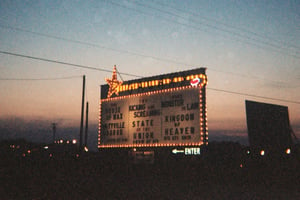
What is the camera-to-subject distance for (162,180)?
66.3 ft

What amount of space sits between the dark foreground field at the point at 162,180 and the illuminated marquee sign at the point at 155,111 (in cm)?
176

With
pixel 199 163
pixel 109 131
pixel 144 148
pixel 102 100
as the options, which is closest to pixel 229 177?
pixel 199 163

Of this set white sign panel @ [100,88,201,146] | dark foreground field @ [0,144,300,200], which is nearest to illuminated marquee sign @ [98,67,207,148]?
white sign panel @ [100,88,201,146]

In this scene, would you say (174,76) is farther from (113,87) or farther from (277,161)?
(277,161)

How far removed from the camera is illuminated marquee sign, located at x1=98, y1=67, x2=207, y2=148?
2291 centimetres

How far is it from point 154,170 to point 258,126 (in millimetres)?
11453

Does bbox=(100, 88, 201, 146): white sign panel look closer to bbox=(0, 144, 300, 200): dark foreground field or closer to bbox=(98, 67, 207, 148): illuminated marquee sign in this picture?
bbox=(98, 67, 207, 148): illuminated marquee sign

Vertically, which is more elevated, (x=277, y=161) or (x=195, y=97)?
(x=195, y=97)

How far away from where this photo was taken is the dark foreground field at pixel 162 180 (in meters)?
13.8

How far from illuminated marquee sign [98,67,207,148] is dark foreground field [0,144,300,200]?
1.76 meters

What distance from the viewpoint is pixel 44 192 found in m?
13.9

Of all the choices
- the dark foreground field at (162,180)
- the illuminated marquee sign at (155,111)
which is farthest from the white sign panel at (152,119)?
the dark foreground field at (162,180)

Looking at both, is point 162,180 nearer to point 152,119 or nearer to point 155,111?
point 152,119

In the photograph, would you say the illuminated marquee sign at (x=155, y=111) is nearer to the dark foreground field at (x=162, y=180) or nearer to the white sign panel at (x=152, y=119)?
the white sign panel at (x=152, y=119)
